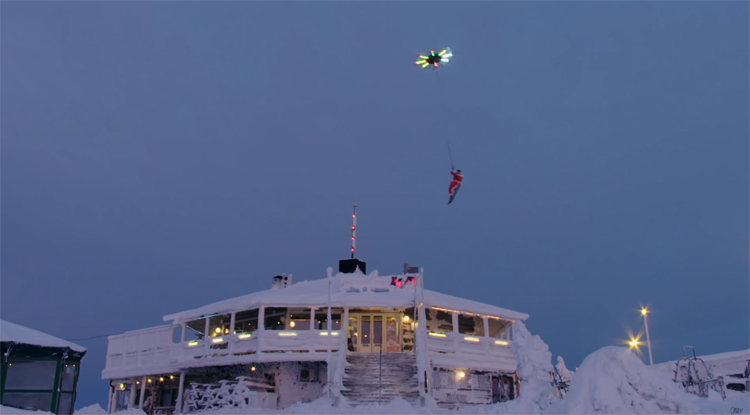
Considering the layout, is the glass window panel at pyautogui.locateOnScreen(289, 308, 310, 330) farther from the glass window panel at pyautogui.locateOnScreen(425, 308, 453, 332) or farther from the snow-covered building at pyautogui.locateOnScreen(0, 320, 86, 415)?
the snow-covered building at pyautogui.locateOnScreen(0, 320, 86, 415)

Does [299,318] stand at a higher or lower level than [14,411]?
higher

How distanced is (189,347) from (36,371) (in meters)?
13.8

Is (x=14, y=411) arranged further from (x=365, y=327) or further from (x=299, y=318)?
(x=365, y=327)

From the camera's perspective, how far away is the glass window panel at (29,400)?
1712cm

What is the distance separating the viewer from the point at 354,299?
1192 inches

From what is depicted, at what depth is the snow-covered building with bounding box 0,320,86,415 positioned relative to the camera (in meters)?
17.1

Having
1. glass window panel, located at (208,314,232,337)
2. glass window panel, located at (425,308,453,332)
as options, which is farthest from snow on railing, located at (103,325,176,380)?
glass window panel, located at (425,308,453,332)

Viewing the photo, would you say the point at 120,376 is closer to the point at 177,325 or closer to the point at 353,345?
the point at 177,325

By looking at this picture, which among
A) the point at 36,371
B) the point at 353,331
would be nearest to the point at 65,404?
the point at 36,371

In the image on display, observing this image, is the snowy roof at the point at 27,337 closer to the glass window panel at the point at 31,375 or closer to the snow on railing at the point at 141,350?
the glass window panel at the point at 31,375

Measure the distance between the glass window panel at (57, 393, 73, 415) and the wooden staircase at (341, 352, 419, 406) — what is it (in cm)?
937

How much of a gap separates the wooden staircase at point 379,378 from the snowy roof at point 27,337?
10.0 m

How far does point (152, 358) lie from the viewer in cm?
3381

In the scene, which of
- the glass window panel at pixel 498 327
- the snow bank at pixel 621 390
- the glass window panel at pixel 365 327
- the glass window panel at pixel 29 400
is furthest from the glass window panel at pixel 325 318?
the snow bank at pixel 621 390
